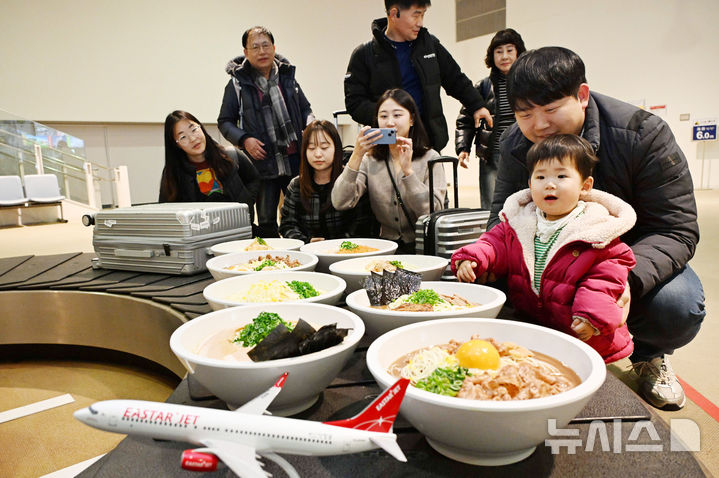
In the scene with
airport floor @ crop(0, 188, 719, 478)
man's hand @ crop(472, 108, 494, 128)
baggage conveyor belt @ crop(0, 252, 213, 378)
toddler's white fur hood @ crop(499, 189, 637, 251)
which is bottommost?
airport floor @ crop(0, 188, 719, 478)

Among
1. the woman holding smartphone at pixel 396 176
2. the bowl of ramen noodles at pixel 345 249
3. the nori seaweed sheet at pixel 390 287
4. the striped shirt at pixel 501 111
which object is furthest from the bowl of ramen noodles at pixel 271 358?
the striped shirt at pixel 501 111

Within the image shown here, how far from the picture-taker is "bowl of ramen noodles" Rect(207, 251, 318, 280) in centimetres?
173

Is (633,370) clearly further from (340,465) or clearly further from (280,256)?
(340,465)

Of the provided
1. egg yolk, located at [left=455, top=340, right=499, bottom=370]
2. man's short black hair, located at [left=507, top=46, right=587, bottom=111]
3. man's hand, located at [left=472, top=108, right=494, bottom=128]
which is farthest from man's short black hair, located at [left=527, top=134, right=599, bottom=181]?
man's hand, located at [left=472, top=108, right=494, bottom=128]

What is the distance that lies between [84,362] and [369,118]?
230 cm

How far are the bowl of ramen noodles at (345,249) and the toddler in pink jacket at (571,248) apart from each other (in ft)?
1.92

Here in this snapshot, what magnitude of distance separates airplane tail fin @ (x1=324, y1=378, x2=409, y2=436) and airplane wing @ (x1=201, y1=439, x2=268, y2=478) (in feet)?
0.41

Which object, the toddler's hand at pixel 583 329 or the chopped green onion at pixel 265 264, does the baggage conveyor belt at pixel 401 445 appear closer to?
the toddler's hand at pixel 583 329

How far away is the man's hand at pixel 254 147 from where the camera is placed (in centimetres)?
340

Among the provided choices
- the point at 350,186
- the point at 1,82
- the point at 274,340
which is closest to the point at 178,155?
the point at 350,186

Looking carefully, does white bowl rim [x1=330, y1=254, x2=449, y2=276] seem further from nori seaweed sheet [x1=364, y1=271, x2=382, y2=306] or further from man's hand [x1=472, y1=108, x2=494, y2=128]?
man's hand [x1=472, y1=108, x2=494, y2=128]

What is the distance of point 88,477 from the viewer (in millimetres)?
720

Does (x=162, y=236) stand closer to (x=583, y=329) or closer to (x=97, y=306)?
(x=97, y=306)

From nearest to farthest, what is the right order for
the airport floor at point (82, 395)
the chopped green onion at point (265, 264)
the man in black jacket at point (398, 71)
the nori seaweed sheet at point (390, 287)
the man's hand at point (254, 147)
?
1. the nori seaweed sheet at point (390, 287)
2. the airport floor at point (82, 395)
3. the chopped green onion at point (265, 264)
4. the man in black jacket at point (398, 71)
5. the man's hand at point (254, 147)
